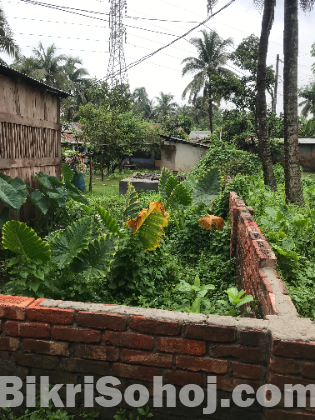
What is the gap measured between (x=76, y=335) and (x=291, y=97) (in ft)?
24.1

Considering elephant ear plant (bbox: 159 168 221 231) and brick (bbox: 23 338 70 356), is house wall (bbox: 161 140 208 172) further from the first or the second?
brick (bbox: 23 338 70 356)

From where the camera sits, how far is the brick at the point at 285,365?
1783mm

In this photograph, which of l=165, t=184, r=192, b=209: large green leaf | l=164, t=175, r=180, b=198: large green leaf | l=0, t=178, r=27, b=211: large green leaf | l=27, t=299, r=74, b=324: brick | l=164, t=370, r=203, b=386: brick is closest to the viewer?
l=164, t=370, r=203, b=386: brick

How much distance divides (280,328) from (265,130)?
9183 millimetres

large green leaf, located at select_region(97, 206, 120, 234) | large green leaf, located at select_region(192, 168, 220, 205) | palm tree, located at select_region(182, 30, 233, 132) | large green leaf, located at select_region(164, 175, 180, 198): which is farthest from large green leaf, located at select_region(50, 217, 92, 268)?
palm tree, located at select_region(182, 30, 233, 132)

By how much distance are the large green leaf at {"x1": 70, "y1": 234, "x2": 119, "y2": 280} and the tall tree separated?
5867 millimetres

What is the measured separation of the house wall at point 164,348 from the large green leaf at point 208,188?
4.40m

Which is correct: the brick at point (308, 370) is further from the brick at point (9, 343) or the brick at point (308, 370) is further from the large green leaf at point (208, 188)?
the large green leaf at point (208, 188)

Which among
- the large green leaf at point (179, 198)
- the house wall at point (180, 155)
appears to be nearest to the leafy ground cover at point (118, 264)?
the large green leaf at point (179, 198)

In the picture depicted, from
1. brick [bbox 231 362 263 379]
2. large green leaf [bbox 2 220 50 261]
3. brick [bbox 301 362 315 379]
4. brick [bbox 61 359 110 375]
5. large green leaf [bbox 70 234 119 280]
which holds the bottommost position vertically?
brick [bbox 61 359 110 375]

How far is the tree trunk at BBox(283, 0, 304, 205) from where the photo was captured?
7.48 meters

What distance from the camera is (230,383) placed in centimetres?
197

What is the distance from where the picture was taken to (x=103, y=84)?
20.3 metres

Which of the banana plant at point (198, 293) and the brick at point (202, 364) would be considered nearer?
the brick at point (202, 364)
